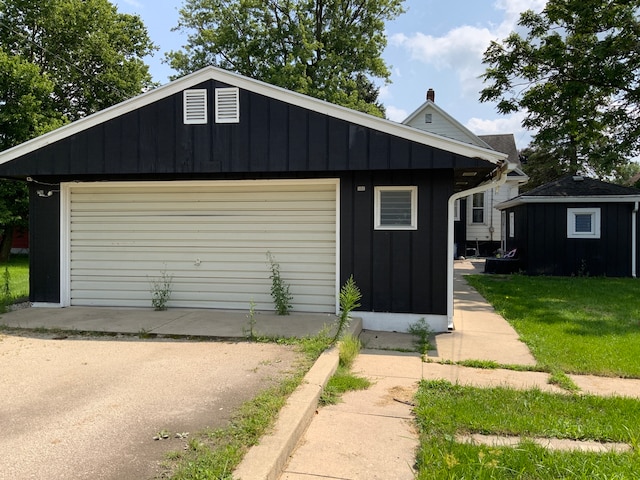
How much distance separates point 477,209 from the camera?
23.1 m

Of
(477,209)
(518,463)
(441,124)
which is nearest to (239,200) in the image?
(518,463)

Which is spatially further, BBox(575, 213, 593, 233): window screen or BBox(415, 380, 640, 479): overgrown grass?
BBox(575, 213, 593, 233): window screen

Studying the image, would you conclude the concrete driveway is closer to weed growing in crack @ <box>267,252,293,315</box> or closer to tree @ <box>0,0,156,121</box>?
weed growing in crack @ <box>267,252,293,315</box>

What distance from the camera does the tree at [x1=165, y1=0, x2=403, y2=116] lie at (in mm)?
22875

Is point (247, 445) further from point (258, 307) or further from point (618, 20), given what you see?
point (618, 20)

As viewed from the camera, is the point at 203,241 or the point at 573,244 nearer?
the point at 203,241

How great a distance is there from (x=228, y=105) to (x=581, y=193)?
38.7 feet

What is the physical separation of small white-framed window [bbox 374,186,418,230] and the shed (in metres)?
8.91

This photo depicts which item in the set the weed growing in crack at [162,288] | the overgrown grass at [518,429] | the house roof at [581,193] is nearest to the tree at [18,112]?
the weed growing in crack at [162,288]

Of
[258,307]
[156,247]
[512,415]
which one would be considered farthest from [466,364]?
[156,247]

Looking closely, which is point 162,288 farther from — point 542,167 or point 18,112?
point 542,167

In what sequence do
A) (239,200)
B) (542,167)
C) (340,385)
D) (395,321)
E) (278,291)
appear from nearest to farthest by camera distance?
(340,385) < (395,321) < (278,291) < (239,200) < (542,167)

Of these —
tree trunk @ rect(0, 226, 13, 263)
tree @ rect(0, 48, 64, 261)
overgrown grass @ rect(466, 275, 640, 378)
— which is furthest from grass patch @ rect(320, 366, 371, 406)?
tree trunk @ rect(0, 226, 13, 263)

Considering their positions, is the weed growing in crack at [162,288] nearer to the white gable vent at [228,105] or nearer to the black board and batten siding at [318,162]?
the black board and batten siding at [318,162]
